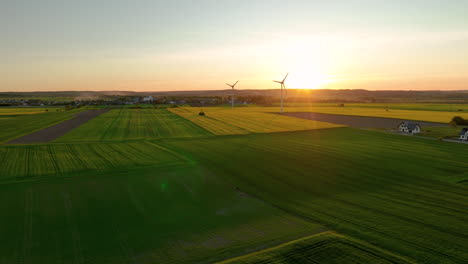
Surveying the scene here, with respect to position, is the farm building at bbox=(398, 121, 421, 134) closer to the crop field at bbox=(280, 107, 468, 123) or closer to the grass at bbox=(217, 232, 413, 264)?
the crop field at bbox=(280, 107, 468, 123)

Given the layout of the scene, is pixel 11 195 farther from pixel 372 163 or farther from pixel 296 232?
pixel 372 163

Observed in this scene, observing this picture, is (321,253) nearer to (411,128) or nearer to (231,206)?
(231,206)

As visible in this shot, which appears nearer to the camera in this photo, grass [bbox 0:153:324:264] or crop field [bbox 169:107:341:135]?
grass [bbox 0:153:324:264]

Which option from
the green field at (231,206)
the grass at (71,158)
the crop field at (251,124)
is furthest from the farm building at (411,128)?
the grass at (71,158)

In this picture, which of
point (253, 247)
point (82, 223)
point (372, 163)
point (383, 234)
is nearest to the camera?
point (253, 247)

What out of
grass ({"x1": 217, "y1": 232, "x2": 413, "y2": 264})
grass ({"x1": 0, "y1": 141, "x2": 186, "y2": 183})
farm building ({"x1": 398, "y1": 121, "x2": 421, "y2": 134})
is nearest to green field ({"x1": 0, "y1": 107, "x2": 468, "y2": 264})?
grass ({"x1": 217, "y1": 232, "x2": 413, "y2": 264})

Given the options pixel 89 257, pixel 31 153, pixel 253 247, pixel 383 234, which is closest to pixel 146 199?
pixel 89 257
